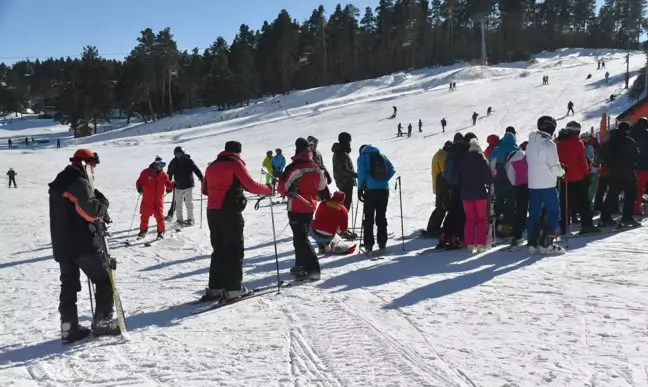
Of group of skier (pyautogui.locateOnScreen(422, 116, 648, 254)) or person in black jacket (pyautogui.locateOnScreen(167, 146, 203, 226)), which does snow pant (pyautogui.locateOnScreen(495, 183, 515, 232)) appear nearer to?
group of skier (pyautogui.locateOnScreen(422, 116, 648, 254))

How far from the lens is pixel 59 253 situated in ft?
A: 16.7

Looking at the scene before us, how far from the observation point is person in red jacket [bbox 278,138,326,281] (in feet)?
22.7

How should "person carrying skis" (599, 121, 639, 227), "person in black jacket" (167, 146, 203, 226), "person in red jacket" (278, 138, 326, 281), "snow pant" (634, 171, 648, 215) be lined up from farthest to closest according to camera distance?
"person in black jacket" (167, 146, 203, 226)
"snow pant" (634, 171, 648, 215)
"person carrying skis" (599, 121, 639, 227)
"person in red jacket" (278, 138, 326, 281)

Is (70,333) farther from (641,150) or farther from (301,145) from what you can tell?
(641,150)

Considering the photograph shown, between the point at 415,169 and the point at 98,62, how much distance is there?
50982 millimetres

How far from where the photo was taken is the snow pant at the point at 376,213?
810 cm

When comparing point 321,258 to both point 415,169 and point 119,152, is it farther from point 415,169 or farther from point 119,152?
point 119,152

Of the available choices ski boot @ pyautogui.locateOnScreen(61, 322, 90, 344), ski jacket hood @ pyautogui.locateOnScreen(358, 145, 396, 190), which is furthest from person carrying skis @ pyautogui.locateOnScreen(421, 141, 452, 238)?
ski boot @ pyautogui.locateOnScreen(61, 322, 90, 344)

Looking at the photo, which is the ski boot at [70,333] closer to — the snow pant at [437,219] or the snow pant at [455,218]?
the snow pant at [455,218]

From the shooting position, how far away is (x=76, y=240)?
5.08 m

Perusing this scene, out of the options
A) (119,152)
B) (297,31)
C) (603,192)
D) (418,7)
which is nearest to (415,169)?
(603,192)

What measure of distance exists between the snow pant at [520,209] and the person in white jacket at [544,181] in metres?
0.57

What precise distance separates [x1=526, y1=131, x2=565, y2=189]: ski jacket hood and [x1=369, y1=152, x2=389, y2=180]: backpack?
197 centimetres

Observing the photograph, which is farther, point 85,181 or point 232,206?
point 232,206
